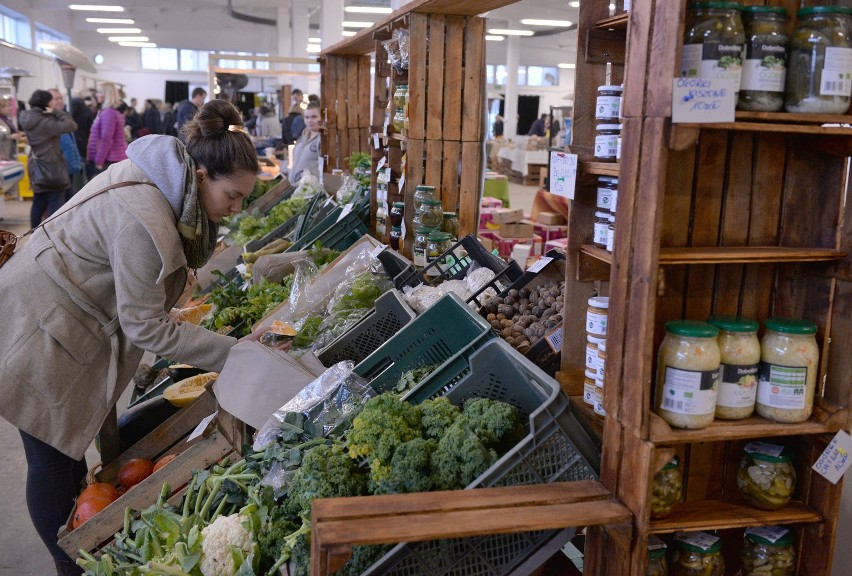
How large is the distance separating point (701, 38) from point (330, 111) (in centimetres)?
550

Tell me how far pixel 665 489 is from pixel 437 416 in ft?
1.83

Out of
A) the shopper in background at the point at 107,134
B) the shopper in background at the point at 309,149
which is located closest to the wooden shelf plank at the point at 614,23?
the shopper in background at the point at 309,149

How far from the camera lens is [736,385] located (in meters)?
1.67

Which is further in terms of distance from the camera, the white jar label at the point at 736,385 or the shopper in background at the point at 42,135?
the shopper in background at the point at 42,135

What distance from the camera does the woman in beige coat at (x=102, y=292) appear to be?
2.36 meters

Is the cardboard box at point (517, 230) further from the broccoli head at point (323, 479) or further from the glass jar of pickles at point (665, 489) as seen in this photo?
the glass jar of pickles at point (665, 489)

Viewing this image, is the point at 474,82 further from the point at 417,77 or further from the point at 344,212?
the point at 344,212

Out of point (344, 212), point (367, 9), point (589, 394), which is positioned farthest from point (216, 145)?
point (367, 9)

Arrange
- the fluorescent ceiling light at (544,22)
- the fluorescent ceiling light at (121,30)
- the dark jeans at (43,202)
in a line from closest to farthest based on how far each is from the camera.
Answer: the dark jeans at (43,202) < the fluorescent ceiling light at (544,22) < the fluorescent ceiling light at (121,30)

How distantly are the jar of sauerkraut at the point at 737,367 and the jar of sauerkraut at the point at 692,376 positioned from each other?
0.11 ft

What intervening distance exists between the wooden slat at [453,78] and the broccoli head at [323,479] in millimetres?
2196

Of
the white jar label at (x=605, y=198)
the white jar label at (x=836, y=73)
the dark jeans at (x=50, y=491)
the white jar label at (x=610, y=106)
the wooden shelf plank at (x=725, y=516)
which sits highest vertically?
the white jar label at (x=836, y=73)

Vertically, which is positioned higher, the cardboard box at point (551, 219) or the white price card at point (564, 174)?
the white price card at point (564, 174)

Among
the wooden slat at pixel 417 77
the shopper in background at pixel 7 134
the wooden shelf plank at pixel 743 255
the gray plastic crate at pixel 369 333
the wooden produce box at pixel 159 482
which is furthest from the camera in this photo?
the shopper in background at pixel 7 134
